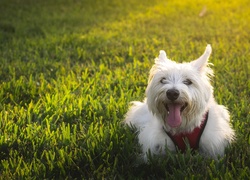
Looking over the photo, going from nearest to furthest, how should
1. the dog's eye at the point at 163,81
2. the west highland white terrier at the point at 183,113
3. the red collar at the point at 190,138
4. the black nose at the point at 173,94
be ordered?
the black nose at the point at 173,94 → the west highland white terrier at the point at 183,113 → the dog's eye at the point at 163,81 → the red collar at the point at 190,138

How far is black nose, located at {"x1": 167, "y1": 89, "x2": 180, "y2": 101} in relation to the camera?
3.75 m

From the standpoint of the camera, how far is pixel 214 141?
13.5 ft

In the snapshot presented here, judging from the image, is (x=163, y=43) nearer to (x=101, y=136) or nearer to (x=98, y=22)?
(x=98, y=22)

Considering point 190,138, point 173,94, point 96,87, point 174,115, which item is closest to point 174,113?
point 174,115

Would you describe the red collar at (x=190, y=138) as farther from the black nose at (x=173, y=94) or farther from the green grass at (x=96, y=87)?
the black nose at (x=173, y=94)

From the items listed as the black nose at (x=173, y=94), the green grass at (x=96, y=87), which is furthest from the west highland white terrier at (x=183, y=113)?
the green grass at (x=96, y=87)

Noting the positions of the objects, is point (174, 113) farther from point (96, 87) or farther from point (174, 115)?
point (96, 87)

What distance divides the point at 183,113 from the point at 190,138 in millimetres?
337

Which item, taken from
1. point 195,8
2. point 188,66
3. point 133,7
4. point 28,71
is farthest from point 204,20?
point 188,66

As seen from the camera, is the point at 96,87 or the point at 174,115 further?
the point at 96,87

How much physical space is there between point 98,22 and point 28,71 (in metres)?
6.12

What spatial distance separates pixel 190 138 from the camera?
13.5 ft

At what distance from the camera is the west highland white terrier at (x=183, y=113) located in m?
3.86

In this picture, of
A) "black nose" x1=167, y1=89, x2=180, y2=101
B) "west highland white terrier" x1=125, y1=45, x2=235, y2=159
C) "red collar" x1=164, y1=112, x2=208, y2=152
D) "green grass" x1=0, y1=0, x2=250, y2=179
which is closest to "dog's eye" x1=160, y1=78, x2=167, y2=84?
"west highland white terrier" x1=125, y1=45, x2=235, y2=159
